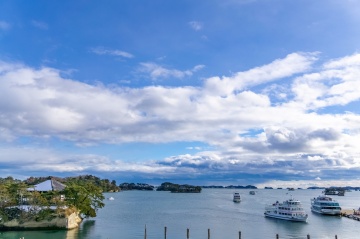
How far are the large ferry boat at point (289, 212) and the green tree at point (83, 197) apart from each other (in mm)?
→ 46420

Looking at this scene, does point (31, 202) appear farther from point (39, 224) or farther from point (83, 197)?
point (83, 197)

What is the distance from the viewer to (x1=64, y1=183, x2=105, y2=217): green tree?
224 ft

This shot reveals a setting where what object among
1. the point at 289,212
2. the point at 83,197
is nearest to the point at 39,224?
the point at 83,197

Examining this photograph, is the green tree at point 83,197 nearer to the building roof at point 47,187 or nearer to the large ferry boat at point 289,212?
the building roof at point 47,187

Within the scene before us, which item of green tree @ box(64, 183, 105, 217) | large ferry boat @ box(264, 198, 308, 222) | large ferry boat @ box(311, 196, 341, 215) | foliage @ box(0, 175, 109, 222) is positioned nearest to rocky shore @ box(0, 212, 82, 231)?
foliage @ box(0, 175, 109, 222)

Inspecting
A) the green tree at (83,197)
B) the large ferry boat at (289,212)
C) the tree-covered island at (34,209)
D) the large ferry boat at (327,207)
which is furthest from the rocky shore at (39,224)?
the large ferry boat at (327,207)

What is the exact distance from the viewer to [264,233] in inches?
2744

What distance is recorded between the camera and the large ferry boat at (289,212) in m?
89.2

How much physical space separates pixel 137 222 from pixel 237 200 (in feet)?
285

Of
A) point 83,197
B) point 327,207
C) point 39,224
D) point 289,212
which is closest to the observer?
point 39,224

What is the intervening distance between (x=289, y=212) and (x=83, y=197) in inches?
1985

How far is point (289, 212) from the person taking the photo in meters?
90.9

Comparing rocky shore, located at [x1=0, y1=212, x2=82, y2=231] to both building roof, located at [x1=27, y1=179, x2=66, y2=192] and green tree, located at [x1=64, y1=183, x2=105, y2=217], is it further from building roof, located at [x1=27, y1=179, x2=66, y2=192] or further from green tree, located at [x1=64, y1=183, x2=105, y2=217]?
building roof, located at [x1=27, y1=179, x2=66, y2=192]

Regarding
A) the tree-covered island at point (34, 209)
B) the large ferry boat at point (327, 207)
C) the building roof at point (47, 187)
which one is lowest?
the large ferry boat at point (327, 207)
